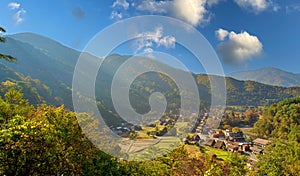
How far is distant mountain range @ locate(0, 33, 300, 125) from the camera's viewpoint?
28.6 m

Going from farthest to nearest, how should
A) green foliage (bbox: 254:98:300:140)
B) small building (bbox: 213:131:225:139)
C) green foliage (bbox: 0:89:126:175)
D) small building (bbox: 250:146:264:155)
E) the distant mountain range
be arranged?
green foliage (bbox: 254:98:300:140) < small building (bbox: 213:131:225:139) < the distant mountain range < small building (bbox: 250:146:264:155) < green foliage (bbox: 0:89:126:175)

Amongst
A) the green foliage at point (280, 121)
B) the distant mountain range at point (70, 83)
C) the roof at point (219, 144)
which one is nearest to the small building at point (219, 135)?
the roof at point (219, 144)

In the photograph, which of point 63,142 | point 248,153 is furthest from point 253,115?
point 63,142

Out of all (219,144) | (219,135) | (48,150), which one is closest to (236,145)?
(219,144)

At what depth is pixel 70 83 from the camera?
47.2 m

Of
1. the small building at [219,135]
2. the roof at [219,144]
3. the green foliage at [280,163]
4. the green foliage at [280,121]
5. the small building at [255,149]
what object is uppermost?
the green foliage at [280,121]

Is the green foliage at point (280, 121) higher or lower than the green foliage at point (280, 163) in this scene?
higher

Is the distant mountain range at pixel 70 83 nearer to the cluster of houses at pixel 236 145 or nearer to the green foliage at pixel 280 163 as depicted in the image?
the green foliage at pixel 280 163

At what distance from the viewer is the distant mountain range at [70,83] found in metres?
28.6

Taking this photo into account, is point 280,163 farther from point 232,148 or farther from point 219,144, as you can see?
point 219,144

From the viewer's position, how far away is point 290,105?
112 feet

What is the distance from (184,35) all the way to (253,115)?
4303 centimetres

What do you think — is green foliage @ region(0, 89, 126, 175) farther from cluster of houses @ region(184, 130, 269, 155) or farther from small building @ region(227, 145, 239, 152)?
small building @ region(227, 145, 239, 152)

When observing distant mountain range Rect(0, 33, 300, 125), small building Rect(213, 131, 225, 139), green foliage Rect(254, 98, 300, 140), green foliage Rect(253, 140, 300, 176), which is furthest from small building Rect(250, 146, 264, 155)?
green foliage Rect(253, 140, 300, 176)
